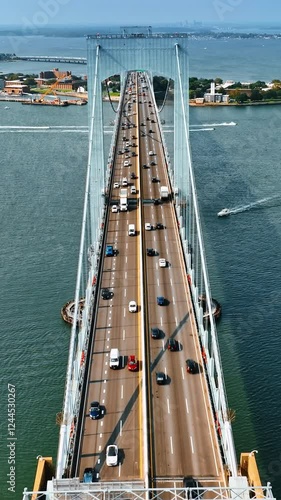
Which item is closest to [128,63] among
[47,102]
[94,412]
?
[94,412]

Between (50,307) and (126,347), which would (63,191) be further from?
(126,347)

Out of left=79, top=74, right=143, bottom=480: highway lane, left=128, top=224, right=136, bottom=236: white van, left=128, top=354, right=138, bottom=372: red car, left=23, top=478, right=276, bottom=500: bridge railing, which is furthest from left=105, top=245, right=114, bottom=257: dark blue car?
left=23, top=478, right=276, bottom=500: bridge railing

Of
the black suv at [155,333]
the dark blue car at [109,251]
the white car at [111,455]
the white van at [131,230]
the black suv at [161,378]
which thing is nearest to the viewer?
the white car at [111,455]

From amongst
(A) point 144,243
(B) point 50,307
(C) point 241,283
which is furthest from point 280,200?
(B) point 50,307

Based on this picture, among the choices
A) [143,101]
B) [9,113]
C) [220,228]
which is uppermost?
[9,113]

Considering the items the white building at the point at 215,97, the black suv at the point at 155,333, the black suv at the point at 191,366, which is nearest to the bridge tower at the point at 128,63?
the black suv at the point at 155,333

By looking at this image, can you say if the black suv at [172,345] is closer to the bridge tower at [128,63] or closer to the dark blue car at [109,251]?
the dark blue car at [109,251]

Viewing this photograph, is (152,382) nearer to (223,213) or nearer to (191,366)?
(191,366)
